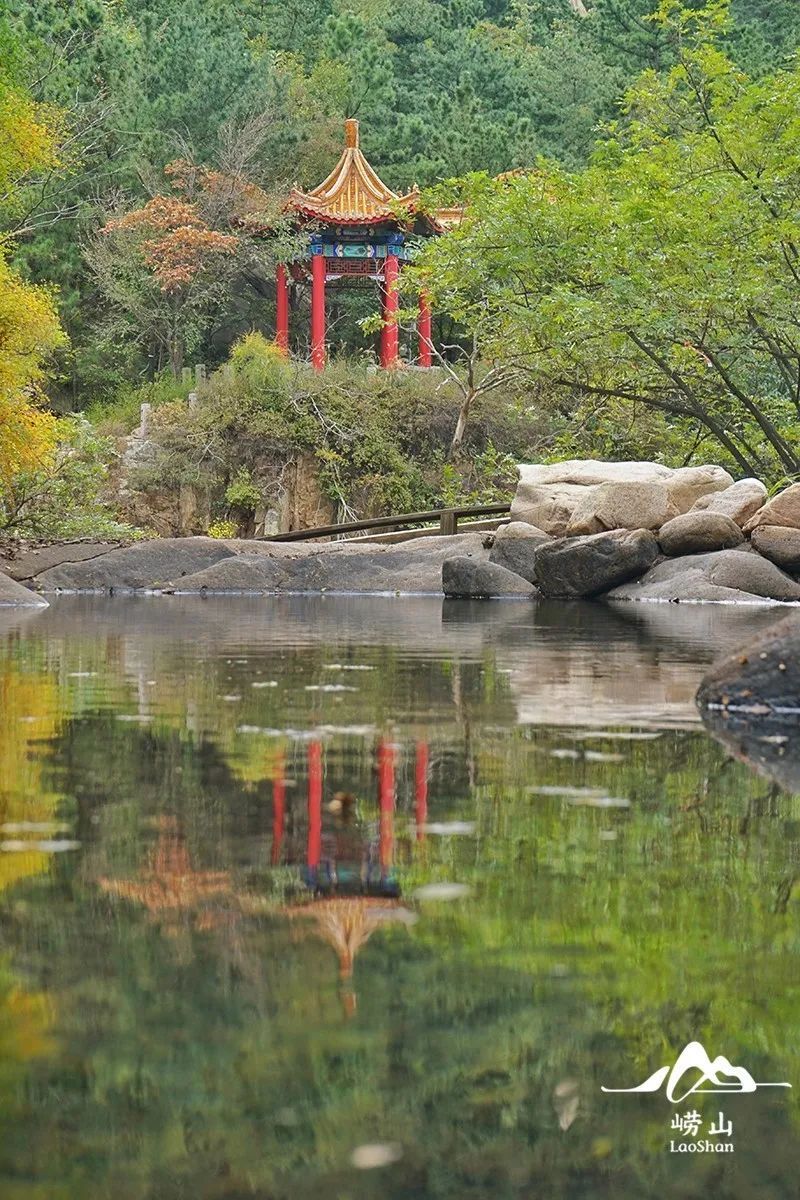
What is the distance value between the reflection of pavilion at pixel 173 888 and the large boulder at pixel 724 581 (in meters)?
15.4

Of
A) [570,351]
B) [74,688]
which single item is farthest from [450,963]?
[570,351]

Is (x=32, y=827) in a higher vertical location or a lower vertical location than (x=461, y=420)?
lower

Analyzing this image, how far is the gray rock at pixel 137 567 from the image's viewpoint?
2220 cm

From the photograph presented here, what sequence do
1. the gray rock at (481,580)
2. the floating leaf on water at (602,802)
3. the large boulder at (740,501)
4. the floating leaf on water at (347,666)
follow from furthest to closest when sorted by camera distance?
the large boulder at (740,501)
the gray rock at (481,580)
the floating leaf on water at (347,666)
the floating leaf on water at (602,802)

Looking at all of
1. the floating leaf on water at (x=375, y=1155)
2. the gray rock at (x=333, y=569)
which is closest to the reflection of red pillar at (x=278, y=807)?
the floating leaf on water at (x=375, y=1155)

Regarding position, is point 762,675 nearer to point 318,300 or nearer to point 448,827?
point 448,827

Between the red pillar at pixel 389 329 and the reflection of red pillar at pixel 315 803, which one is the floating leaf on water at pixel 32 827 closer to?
the reflection of red pillar at pixel 315 803

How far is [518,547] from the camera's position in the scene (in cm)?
2092

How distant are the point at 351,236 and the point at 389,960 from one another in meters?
33.7

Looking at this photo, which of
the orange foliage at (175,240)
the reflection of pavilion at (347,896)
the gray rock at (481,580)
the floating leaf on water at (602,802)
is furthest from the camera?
the orange foliage at (175,240)

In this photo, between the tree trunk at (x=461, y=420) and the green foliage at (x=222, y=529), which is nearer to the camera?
the tree trunk at (x=461, y=420)

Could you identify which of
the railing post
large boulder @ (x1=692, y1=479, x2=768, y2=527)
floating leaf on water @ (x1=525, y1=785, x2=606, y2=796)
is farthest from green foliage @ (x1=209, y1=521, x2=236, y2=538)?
floating leaf on water @ (x1=525, y1=785, x2=606, y2=796)

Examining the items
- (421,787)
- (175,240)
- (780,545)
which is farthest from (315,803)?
(175,240)

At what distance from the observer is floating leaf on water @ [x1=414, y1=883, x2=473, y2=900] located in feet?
10.8
